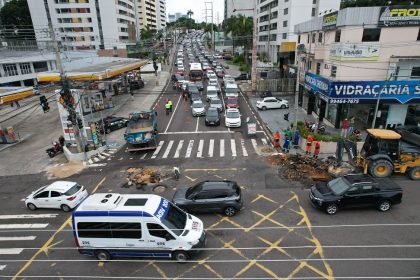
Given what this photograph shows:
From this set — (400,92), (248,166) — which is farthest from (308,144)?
(400,92)

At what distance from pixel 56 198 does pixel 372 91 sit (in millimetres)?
24228

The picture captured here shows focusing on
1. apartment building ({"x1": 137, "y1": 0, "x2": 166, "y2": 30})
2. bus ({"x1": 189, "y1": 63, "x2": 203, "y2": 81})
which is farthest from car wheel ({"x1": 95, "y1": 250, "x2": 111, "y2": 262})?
apartment building ({"x1": 137, "y1": 0, "x2": 166, "y2": 30})

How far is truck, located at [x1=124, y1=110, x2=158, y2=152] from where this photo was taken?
23.3 meters

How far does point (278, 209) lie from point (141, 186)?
28.3 feet

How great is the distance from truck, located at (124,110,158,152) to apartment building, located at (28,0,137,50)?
2711 inches

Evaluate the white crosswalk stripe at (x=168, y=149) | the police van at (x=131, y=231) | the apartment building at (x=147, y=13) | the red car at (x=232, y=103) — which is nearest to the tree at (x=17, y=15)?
the apartment building at (x=147, y=13)

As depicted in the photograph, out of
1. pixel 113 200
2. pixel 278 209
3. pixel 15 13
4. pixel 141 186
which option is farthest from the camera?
pixel 15 13

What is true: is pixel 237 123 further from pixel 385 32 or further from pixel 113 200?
pixel 113 200

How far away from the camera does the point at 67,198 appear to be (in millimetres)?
15555

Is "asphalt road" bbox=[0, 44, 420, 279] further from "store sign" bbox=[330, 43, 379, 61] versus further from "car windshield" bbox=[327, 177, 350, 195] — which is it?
"store sign" bbox=[330, 43, 379, 61]

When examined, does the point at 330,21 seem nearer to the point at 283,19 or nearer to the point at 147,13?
the point at 283,19

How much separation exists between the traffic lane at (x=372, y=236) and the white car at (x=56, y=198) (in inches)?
502

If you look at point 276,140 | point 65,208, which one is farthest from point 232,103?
point 65,208

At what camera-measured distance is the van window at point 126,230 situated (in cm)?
1091
